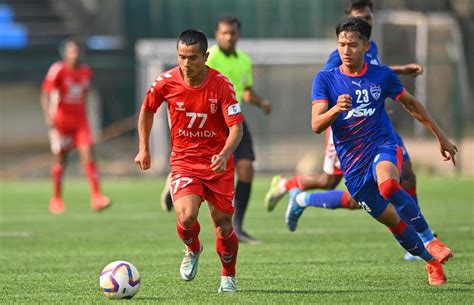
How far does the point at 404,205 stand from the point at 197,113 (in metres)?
1.58

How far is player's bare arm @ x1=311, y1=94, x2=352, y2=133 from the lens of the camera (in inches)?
277

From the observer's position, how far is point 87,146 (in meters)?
14.8

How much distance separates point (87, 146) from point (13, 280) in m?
6.75

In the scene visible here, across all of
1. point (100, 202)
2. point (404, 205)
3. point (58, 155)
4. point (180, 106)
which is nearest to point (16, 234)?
point (100, 202)

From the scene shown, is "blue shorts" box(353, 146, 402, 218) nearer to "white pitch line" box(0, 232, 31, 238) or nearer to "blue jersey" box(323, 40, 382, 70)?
"blue jersey" box(323, 40, 382, 70)

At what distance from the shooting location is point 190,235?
7.54 metres

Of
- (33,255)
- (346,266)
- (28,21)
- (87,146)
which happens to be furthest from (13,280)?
(28,21)

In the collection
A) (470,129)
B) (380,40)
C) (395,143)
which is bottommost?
(470,129)

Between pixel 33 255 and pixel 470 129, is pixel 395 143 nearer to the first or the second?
pixel 33 255

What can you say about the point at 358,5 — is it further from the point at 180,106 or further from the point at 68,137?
the point at 68,137

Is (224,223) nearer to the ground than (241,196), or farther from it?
farther from it

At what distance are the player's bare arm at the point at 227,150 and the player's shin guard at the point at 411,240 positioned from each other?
1.30 meters

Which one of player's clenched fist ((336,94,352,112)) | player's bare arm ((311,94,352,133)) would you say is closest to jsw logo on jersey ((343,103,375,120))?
player's bare arm ((311,94,352,133))

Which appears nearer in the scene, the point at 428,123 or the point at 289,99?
the point at 428,123
